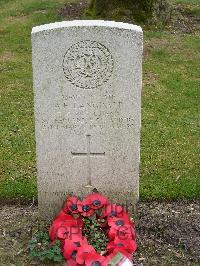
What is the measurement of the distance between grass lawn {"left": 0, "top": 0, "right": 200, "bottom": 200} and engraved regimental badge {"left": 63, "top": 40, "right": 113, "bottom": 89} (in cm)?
160

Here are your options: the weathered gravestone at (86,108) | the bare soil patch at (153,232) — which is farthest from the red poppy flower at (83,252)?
the weathered gravestone at (86,108)

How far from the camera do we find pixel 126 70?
14.7 ft

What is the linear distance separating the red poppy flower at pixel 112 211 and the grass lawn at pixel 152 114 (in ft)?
2.91

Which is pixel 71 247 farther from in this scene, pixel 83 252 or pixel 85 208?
pixel 85 208

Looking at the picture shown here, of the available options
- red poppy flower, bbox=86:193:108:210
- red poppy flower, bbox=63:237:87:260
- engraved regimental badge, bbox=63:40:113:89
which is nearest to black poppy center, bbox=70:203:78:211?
red poppy flower, bbox=86:193:108:210

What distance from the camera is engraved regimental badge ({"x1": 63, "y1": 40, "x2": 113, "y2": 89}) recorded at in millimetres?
4453

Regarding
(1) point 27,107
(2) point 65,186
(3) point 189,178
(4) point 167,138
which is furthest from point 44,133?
(1) point 27,107

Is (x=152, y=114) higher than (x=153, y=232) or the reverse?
higher

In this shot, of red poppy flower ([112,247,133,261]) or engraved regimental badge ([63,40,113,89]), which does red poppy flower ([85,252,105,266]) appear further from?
engraved regimental badge ([63,40,113,89])

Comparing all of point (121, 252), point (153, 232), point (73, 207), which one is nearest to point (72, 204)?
point (73, 207)

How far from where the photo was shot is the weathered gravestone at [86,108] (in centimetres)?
443

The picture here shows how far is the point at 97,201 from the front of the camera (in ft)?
15.7

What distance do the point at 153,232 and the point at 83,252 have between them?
88cm

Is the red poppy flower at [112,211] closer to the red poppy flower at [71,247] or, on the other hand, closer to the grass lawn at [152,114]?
the red poppy flower at [71,247]
